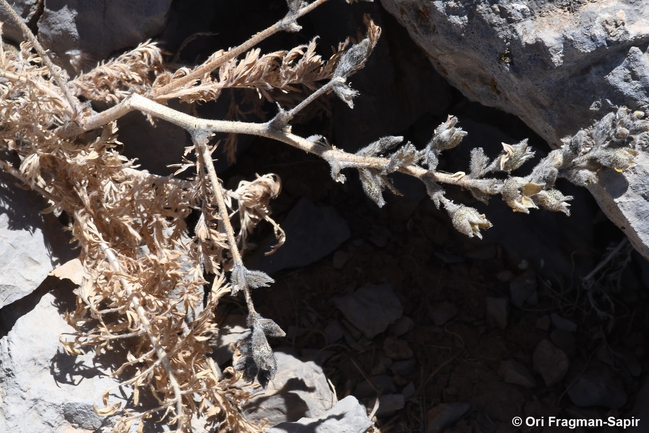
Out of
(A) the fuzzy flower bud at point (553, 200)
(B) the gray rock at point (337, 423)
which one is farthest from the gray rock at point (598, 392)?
(A) the fuzzy flower bud at point (553, 200)

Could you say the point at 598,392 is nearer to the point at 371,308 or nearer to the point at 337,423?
the point at 371,308

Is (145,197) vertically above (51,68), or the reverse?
(51,68)

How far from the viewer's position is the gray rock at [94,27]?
284cm

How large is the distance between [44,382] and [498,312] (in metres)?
2.42

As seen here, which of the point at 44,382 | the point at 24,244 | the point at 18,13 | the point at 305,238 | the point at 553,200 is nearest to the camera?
the point at 553,200

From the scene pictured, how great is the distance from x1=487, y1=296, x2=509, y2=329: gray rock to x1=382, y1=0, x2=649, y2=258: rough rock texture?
1.02 meters

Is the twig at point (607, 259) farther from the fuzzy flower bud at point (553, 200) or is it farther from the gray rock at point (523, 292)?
the fuzzy flower bud at point (553, 200)

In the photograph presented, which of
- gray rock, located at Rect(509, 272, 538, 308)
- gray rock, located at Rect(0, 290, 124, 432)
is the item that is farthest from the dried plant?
gray rock, located at Rect(509, 272, 538, 308)

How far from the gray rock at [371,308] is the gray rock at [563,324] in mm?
889

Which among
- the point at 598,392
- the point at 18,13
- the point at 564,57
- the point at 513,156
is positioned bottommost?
the point at 598,392

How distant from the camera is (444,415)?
2.97 m

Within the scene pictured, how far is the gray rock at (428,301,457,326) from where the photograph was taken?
129 inches

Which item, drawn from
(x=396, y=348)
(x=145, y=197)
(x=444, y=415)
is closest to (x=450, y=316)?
(x=396, y=348)

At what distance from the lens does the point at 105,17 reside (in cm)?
290
